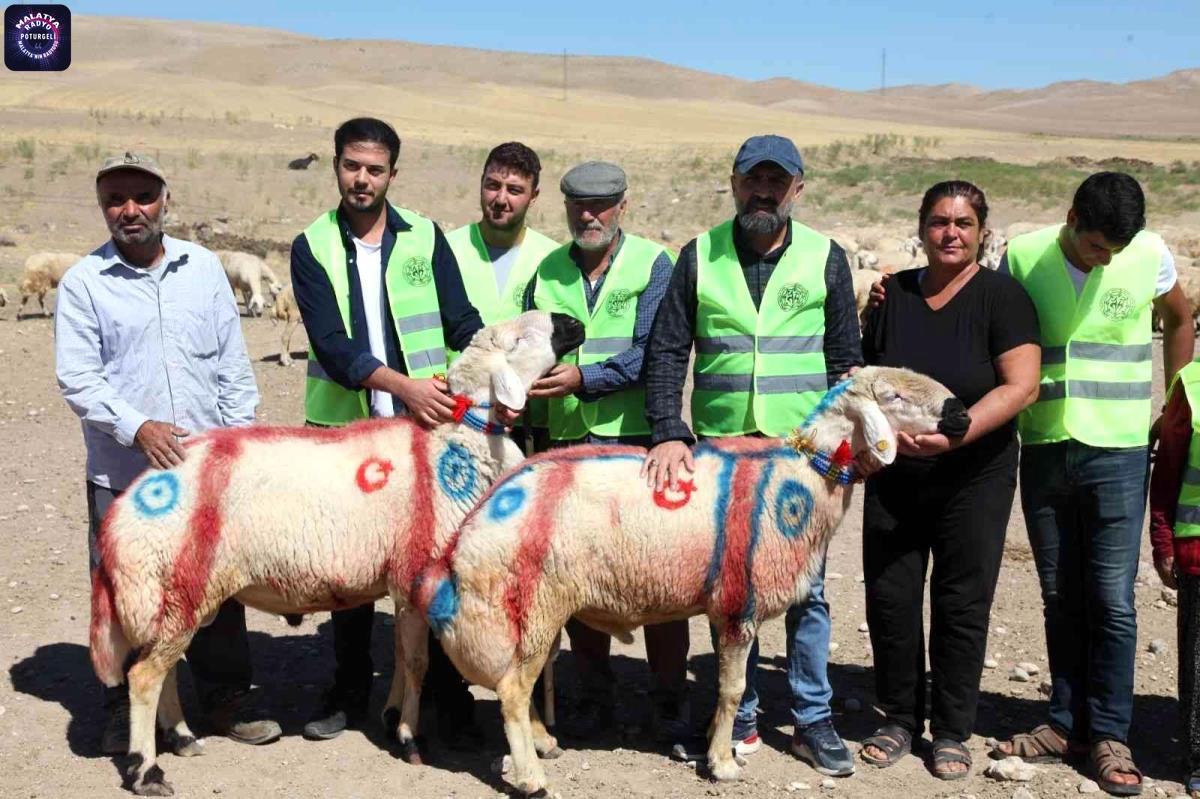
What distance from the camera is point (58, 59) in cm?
4094

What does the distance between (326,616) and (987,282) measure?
198 inches

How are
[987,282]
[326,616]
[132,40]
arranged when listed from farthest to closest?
1. [132,40]
2. [326,616]
3. [987,282]

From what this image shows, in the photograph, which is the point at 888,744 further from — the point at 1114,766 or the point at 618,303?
the point at 618,303

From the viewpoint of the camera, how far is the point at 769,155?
540cm

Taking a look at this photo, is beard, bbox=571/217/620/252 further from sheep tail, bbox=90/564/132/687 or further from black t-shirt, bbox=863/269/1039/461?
sheep tail, bbox=90/564/132/687

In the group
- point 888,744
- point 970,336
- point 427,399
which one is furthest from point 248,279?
point 970,336

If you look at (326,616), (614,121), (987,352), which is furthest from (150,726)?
(614,121)

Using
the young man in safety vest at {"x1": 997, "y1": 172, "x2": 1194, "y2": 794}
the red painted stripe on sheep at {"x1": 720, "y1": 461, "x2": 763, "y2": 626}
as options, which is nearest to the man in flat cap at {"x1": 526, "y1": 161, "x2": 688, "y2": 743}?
the red painted stripe on sheep at {"x1": 720, "y1": 461, "x2": 763, "y2": 626}

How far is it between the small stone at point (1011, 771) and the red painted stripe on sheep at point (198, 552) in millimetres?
3862

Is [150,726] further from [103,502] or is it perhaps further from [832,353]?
[832,353]

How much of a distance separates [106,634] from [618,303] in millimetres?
2876

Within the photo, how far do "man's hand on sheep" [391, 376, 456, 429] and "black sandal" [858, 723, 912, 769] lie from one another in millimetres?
2693

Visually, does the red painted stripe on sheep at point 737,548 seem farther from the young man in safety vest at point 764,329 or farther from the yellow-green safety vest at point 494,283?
the yellow-green safety vest at point 494,283

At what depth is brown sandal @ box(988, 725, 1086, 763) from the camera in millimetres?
5848
